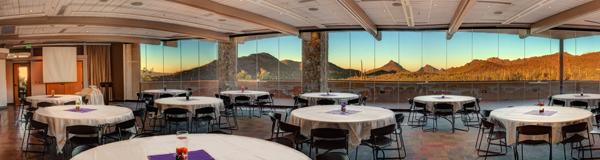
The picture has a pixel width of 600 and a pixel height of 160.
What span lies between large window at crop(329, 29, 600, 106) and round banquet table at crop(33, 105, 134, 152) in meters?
8.69

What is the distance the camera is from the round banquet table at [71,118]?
235 inches

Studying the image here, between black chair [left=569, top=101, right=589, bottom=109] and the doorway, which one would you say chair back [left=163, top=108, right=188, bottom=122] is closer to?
black chair [left=569, top=101, right=589, bottom=109]

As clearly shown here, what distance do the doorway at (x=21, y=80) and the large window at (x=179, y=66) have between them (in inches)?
177

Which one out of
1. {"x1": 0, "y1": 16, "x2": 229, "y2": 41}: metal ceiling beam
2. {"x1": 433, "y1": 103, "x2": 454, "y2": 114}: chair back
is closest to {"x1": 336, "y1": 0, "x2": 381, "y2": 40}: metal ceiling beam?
{"x1": 433, "y1": 103, "x2": 454, "y2": 114}: chair back

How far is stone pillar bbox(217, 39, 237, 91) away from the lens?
15.1 metres

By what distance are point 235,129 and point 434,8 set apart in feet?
16.8

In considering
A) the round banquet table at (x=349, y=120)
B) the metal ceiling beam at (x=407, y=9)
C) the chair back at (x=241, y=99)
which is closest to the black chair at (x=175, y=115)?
the round banquet table at (x=349, y=120)

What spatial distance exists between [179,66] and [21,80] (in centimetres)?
623

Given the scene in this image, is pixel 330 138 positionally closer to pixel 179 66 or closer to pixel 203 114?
pixel 203 114

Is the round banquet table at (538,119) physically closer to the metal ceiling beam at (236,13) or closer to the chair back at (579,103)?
the chair back at (579,103)

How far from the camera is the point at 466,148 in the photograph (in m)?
7.23

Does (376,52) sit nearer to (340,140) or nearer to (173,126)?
(173,126)

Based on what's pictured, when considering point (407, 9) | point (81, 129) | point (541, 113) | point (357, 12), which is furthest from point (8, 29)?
point (541, 113)

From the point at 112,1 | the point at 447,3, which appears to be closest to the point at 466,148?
the point at 447,3
